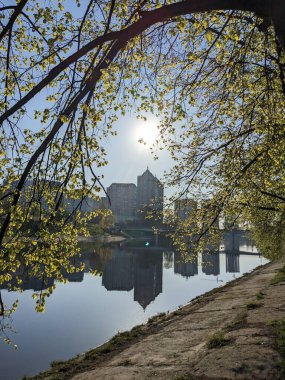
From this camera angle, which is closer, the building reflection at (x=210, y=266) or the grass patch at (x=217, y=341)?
the grass patch at (x=217, y=341)

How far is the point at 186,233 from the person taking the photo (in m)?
21.2

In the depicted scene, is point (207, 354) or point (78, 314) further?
point (78, 314)

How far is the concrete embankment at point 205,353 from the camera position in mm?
8305

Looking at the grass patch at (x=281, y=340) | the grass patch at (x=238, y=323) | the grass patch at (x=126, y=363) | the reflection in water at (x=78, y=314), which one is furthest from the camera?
the reflection in water at (x=78, y=314)

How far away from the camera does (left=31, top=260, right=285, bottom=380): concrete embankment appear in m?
8.30

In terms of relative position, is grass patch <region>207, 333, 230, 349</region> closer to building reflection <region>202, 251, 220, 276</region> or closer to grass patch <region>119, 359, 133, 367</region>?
grass patch <region>119, 359, 133, 367</region>

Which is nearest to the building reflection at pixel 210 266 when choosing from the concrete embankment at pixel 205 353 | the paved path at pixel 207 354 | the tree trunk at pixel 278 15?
the concrete embankment at pixel 205 353

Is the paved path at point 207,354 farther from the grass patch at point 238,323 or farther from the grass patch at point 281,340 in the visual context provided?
the grass patch at point 281,340

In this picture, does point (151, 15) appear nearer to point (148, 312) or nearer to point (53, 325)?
point (53, 325)

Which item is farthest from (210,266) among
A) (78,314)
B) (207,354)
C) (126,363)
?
(207,354)

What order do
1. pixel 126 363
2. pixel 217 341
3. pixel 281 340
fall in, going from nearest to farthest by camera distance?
pixel 281 340
pixel 217 341
pixel 126 363

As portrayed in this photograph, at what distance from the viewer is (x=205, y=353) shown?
1006 centimetres

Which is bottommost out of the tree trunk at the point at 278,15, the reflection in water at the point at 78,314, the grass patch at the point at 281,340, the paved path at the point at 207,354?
the reflection in water at the point at 78,314

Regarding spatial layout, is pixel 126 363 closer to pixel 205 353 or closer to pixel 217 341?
pixel 205 353
